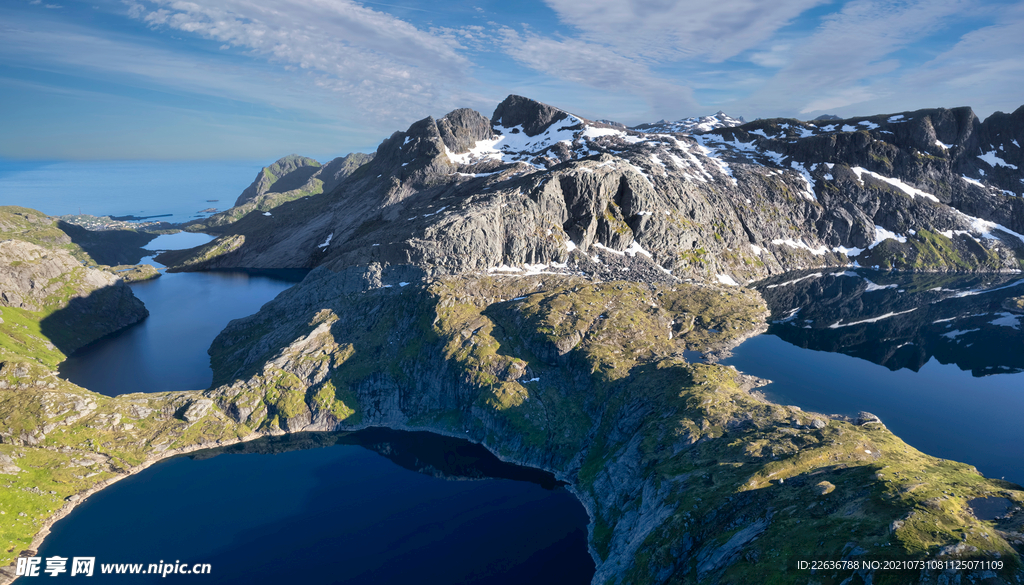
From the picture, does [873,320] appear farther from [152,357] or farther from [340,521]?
[152,357]

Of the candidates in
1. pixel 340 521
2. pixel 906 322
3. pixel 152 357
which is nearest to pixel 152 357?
pixel 152 357

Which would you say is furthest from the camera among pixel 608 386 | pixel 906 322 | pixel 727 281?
pixel 727 281

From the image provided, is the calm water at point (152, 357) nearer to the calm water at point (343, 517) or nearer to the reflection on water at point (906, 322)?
the calm water at point (343, 517)

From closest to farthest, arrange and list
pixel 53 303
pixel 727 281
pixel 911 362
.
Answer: pixel 911 362 < pixel 53 303 < pixel 727 281

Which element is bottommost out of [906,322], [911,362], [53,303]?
[53,303]

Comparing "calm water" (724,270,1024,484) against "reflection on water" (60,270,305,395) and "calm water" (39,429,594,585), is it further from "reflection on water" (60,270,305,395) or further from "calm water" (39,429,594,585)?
"reflection on water" (60,270,305,395)

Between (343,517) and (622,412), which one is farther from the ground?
(622,412)

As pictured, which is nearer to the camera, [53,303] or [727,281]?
[53,303]
